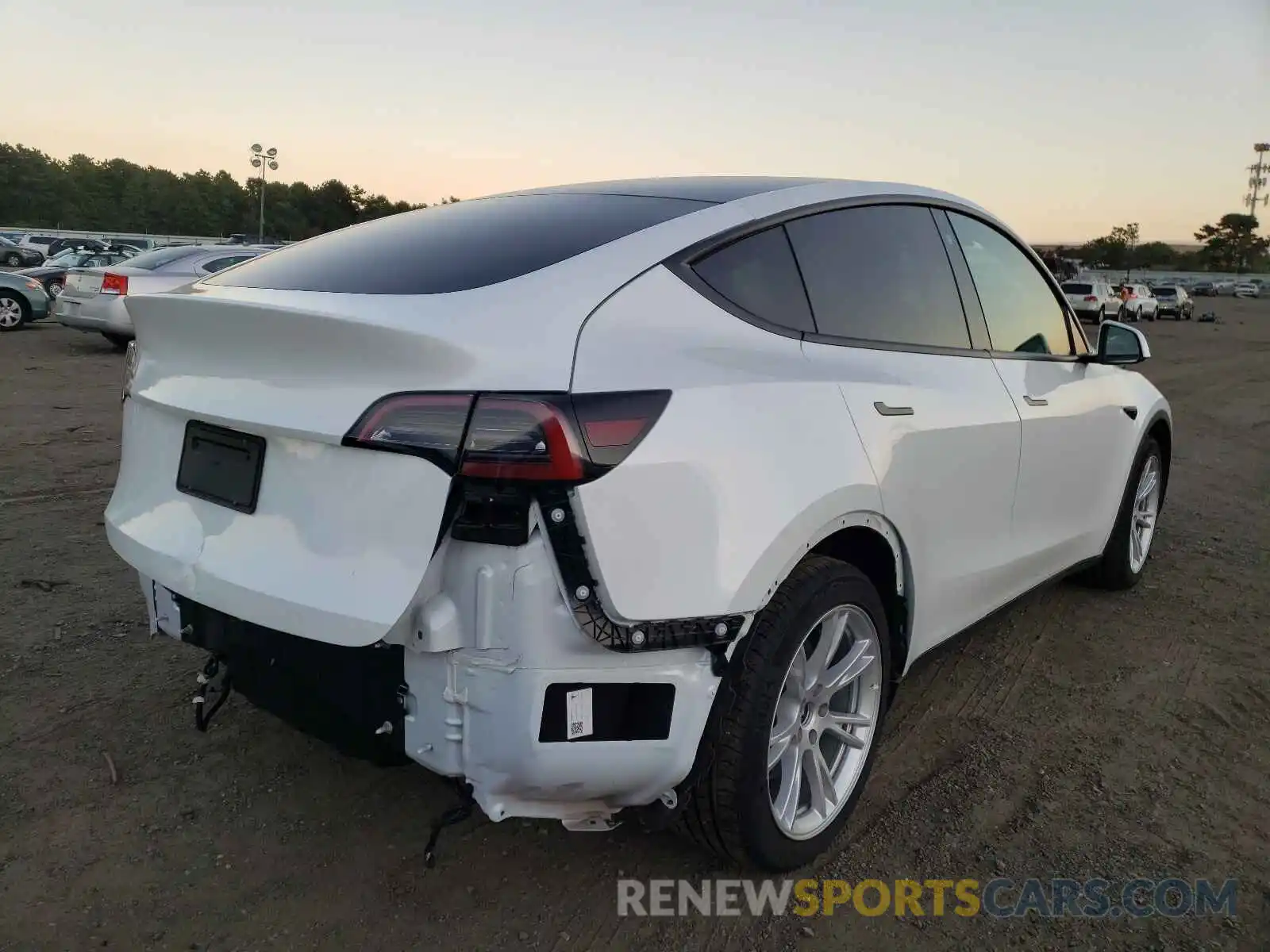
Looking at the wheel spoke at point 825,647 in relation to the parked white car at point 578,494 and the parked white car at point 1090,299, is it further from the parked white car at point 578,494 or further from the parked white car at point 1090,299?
the parked white car at point 1090,299

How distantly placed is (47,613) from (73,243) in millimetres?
37666

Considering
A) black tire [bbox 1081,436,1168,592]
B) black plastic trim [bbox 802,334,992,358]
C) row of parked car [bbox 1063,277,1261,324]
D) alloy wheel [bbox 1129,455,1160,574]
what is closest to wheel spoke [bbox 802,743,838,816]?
black plastic trim [bbox 802,334,992,358]

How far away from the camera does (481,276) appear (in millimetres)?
2191

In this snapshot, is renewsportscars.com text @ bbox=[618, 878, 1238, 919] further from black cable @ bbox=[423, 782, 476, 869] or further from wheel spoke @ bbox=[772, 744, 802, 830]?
black cable @ bbox=[423, 782, 476, 869]

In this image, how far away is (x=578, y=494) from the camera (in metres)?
1.85

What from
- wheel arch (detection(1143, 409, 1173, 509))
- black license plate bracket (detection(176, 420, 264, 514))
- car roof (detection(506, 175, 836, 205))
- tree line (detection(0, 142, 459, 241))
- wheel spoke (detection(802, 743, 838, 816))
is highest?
tree line (detection(0, 142, 459, 241))

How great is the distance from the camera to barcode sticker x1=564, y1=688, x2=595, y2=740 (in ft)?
6.42

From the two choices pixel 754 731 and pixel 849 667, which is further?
pixel 849 667

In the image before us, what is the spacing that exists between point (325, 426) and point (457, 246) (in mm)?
731

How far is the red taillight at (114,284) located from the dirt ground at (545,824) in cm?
954

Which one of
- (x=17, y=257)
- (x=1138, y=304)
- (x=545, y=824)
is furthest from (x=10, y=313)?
(x=1138, y=304)

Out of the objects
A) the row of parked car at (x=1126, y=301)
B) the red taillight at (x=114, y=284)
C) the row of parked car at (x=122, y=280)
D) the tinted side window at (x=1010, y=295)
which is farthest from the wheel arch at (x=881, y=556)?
the row of parked car at (x=1126, y=301)

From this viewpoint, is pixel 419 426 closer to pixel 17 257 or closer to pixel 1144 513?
pixel 1144 513

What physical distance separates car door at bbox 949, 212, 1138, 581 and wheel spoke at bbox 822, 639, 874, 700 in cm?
104
